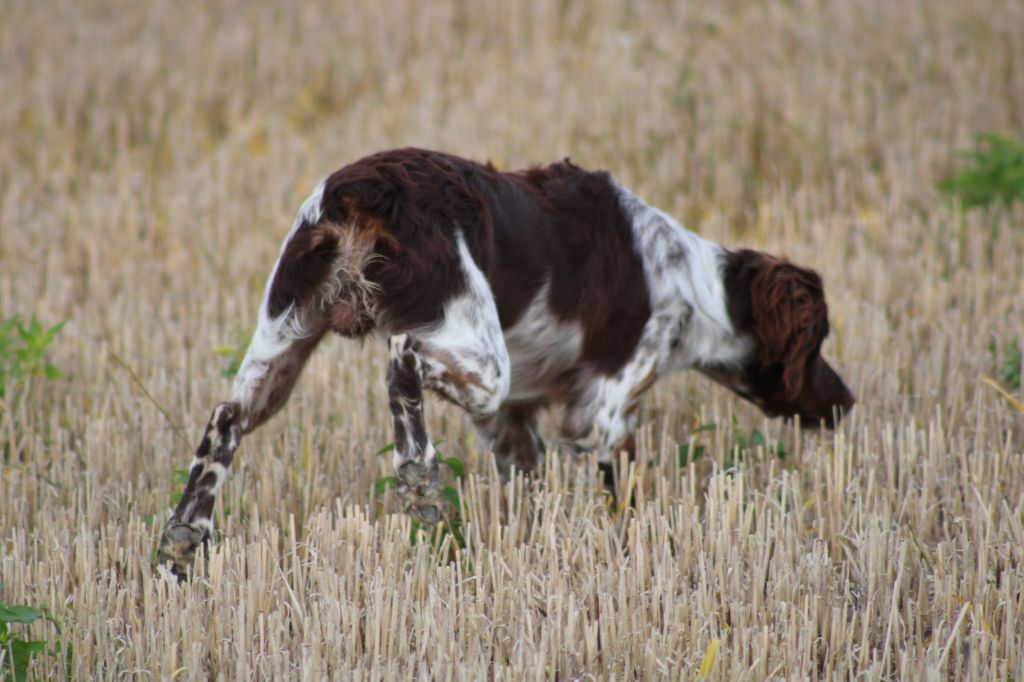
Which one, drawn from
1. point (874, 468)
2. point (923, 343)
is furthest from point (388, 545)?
point (923, 343)

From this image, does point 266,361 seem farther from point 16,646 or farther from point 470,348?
point 16,646

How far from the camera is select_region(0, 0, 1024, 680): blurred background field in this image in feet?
10.2

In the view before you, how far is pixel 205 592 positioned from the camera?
339 centimetres

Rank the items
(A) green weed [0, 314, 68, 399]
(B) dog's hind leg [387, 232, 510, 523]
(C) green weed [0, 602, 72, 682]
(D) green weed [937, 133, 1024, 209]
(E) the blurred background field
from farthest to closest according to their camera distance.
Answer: (D) green weed [937, 133, 1024, 209], (A) green weed [0, 314, 68, 399], (B) dog's hind leg [387, 232, 510, 523], (E) the blurred background field, (C) green weed [0, 602, 72, 682]

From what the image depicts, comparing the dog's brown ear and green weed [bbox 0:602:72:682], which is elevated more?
the dog's brown ear

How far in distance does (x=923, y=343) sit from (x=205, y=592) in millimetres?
3307

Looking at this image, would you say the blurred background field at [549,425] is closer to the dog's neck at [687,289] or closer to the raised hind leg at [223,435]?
the raised hind leg at [223,435]

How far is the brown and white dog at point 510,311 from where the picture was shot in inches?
138

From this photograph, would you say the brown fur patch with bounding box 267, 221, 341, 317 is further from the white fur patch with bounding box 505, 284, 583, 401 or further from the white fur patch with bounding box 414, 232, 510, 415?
the white fur patch with bounding box 505, 284, 583, 401

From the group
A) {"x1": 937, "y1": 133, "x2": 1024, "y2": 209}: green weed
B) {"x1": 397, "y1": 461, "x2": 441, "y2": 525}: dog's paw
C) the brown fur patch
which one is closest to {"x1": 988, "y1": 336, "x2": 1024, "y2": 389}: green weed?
{"x1": 937, "y1": 133, "x2": 1024, "y2": 209}: green weed

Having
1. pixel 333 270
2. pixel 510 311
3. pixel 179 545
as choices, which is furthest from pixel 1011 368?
pixel 179 545

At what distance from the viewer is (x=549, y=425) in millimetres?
4918

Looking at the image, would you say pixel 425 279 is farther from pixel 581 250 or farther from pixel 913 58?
pixel 913 58

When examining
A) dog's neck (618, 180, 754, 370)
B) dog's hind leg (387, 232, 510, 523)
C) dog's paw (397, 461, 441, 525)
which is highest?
dog's neck (618, 180, 754, 370)
